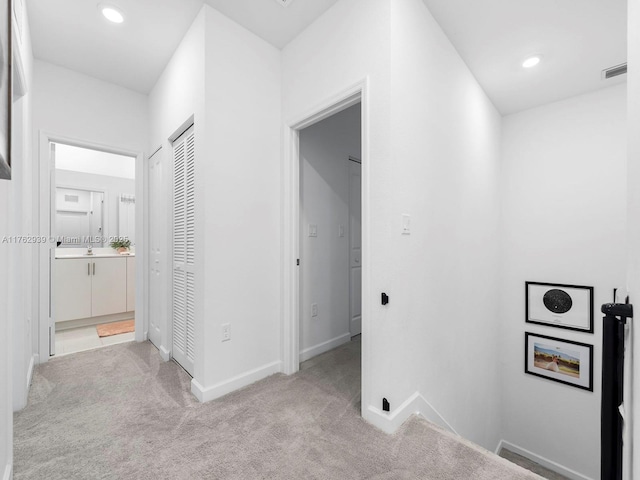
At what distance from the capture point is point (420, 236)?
6.26 ft

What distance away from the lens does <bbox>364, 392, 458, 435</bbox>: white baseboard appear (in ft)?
5.45

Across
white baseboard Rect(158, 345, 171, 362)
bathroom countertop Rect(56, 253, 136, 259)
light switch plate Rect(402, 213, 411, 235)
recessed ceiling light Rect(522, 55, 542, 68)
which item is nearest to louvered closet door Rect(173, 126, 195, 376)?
white baseboard Rect(158, 345, 171, 362)

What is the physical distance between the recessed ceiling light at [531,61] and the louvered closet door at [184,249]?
285 centimetres

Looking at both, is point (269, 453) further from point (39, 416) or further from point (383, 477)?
point (39, 416)

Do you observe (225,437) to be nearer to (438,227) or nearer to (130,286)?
(438,227)

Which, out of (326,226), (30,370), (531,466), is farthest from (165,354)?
(531,466)

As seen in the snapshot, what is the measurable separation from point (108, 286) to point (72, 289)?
388mm

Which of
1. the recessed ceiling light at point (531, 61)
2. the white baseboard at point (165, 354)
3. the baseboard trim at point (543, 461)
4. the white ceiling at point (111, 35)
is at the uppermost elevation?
the white ceiling at point (111, 35)

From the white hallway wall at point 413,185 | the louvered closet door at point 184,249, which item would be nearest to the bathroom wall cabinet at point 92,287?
the louvered closet door at point 184,249

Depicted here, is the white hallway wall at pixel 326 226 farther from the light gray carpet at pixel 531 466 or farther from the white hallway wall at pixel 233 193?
the light gray carpet at pixel 531 466

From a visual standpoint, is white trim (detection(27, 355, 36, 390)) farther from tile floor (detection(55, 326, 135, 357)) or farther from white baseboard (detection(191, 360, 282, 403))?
white baseboard (detection(191, 360, 282, 403))

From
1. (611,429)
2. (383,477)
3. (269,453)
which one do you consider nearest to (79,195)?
(269,453)

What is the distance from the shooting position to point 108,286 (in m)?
4.13

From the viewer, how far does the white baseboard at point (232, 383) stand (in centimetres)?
197
